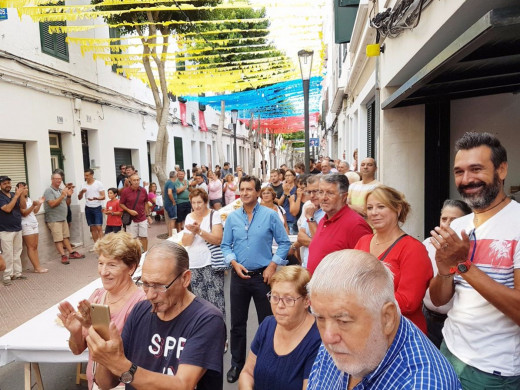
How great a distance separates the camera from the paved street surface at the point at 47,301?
13.4 feet

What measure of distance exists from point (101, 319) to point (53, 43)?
10324mm

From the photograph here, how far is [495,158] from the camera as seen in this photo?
2041 mm

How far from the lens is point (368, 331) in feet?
4.07

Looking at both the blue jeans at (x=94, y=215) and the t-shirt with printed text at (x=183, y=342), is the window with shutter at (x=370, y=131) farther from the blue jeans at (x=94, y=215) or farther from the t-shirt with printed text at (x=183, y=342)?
the t-shirt with printed text at (x=183, y=342)

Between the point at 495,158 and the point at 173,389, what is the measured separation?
1.96 m

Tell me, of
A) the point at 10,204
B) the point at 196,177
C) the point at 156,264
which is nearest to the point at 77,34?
the point at 196,177

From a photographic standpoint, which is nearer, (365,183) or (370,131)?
(365,183)

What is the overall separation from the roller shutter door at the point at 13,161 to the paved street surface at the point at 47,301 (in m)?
1.98

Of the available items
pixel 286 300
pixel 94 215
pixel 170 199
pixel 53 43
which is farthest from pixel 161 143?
pixel 286 300

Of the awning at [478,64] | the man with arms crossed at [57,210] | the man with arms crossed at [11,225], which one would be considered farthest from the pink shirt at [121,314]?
the man with arms crossed at [57,210]

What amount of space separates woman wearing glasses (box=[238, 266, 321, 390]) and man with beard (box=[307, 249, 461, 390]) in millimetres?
953

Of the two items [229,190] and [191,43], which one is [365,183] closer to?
[191,43]

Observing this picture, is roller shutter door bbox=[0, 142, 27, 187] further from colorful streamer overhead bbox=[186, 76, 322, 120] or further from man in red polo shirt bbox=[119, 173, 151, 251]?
colorful streamer overhead bbox=[186, 76, 322, 120]

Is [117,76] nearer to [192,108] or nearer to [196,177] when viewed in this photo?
[196,177]
